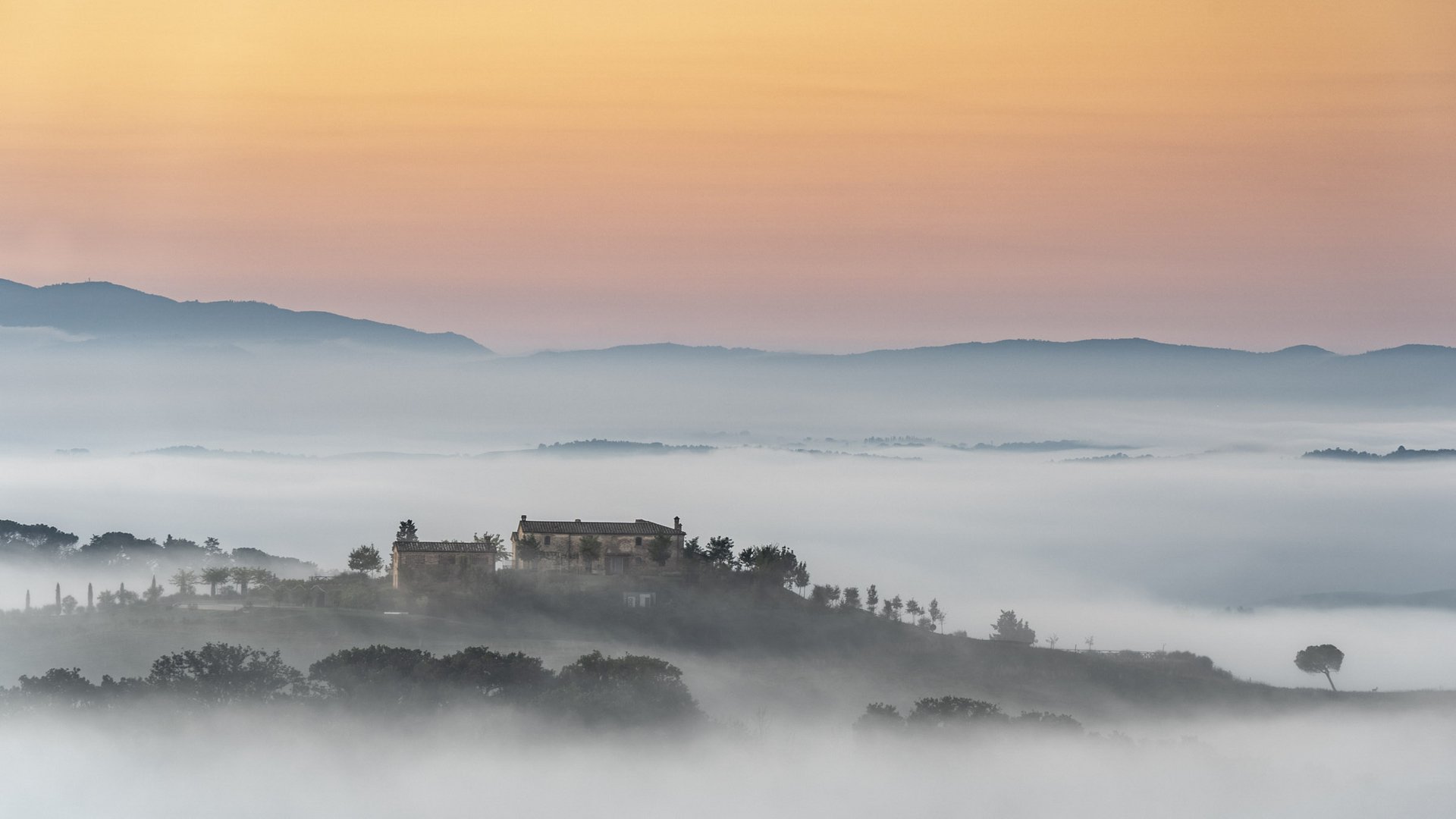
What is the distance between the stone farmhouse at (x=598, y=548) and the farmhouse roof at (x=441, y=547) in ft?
10.3

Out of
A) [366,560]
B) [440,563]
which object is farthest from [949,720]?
[366,560]

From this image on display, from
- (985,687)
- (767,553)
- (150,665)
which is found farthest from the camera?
(767,553)

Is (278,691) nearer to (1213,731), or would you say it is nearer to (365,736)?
(365,736)

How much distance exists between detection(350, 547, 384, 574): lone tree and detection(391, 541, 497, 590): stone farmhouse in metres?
5.79

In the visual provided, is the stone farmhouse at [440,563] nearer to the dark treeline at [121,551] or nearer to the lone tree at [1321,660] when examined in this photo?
the dark treeline at [121,551]

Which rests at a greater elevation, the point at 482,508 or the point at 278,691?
the point at 482,508

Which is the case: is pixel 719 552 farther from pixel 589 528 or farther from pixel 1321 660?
pixel 1321 660

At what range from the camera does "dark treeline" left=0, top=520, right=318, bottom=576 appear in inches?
6540

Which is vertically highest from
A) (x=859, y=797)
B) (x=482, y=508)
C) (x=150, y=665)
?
(x=482, y=508)

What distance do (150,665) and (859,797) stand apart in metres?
42.0

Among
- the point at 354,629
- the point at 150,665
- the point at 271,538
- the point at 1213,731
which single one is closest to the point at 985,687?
the point at 1213,731

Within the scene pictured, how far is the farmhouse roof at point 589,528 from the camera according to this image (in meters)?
137

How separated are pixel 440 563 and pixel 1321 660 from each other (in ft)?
229

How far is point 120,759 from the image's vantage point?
372 ft
